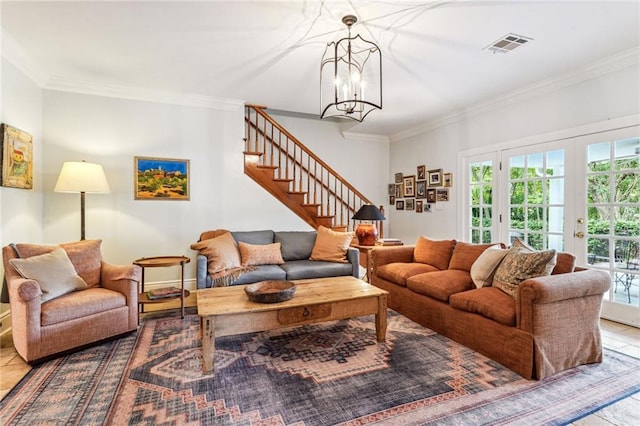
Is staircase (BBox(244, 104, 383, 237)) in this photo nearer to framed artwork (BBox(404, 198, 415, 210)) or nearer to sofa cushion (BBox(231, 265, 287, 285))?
framed artwork (BBox(404, 198, 415, 210))

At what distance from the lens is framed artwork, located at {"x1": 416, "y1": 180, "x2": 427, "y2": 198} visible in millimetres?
5750

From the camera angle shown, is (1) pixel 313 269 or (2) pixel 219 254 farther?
(1) pixel 313 269

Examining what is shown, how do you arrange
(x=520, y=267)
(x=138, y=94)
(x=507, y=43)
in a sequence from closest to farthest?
(x=520, y=267) → (x=507, y=43) → (x=138, y=94)

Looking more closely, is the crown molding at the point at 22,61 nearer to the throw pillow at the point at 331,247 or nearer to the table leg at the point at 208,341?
the table leg at the point at 208,341

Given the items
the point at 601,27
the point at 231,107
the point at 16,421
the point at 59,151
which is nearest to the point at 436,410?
the point at 16,421

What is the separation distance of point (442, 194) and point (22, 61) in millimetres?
5595

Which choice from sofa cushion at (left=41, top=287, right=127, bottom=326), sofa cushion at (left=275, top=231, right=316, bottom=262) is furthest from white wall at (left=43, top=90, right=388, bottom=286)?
sofa cushion at (left=41, top=287, right=127, bottom=326)

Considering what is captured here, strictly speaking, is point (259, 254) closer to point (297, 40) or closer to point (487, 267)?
point (297, 40)

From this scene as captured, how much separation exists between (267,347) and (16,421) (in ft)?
4.99

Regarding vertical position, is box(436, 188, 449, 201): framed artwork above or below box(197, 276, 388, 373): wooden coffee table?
above

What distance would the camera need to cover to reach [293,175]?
562 cm

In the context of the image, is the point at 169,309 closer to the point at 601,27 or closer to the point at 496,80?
the point at 496,80

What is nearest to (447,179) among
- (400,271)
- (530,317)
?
(400,271)

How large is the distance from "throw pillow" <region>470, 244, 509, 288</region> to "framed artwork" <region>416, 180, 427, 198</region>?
2895mm
